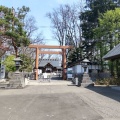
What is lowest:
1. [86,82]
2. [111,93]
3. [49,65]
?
[111,93]

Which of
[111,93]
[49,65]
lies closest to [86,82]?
[111,93]

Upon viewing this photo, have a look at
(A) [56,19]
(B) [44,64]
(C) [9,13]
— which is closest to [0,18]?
(C) [9,13]

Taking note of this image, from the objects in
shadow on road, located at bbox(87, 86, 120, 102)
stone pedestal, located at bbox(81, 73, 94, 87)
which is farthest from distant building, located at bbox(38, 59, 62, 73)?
shadow on road, located at bbox(87, 86, 120, 102)

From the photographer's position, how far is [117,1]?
34844mm

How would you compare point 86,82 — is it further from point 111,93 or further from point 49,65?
point 49,65

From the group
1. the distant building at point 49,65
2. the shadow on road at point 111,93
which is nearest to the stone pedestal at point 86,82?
the shadow on road at point 111,93

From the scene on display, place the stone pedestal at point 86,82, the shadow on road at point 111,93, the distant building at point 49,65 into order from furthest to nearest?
the distant building at point 49,65, the stone pedestal at point 86,82, the shadow on road at point 111,93

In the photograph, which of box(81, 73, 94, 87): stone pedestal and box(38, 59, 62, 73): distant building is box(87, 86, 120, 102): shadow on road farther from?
box(38, 59, 62, 73): distant building

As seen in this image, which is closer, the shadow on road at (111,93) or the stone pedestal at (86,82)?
the shadow on road at (111,93)

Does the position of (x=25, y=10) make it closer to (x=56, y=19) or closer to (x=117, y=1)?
(x=117, y=1)

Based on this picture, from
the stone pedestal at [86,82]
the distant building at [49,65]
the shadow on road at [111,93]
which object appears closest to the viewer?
the shadow on road at [111,93]

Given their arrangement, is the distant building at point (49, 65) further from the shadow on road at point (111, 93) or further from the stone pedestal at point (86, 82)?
the shadow on road at point (111, 93)

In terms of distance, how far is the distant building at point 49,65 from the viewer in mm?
62312

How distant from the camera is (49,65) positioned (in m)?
62.9
